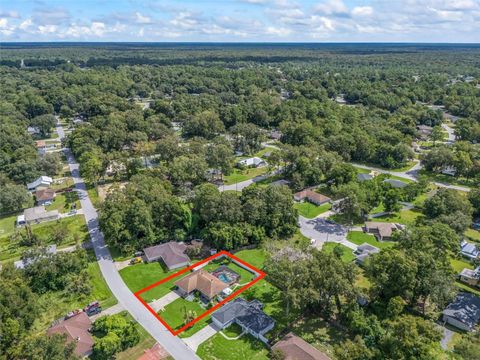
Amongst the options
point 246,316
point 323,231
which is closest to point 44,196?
point 246,316

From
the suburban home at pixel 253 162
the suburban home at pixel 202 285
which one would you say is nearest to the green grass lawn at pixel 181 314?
the suburban home at pixel 202 285

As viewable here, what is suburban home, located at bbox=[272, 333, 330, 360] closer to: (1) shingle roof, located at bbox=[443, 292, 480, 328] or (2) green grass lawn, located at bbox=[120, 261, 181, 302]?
(1) shingle roof, located at bbox=[443, 292, 480, 328]

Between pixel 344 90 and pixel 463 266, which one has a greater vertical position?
pixel 344 90

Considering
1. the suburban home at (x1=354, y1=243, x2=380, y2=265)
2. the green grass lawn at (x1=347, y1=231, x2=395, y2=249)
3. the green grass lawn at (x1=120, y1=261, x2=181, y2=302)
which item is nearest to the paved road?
the green grass lawn at (x1=120, y1=261, x2=181, y2=302)

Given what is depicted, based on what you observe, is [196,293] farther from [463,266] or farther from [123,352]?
[463,266]

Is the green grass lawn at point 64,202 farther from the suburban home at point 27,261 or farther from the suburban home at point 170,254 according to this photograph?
the suburban home at point 170,254

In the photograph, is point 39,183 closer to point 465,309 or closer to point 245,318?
point 245,318

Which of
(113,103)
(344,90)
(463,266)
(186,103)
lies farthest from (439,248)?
(344,90)

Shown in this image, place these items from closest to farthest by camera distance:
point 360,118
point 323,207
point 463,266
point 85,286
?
point 85,286 → point 463,266 → point 323,207 → point 360,118
